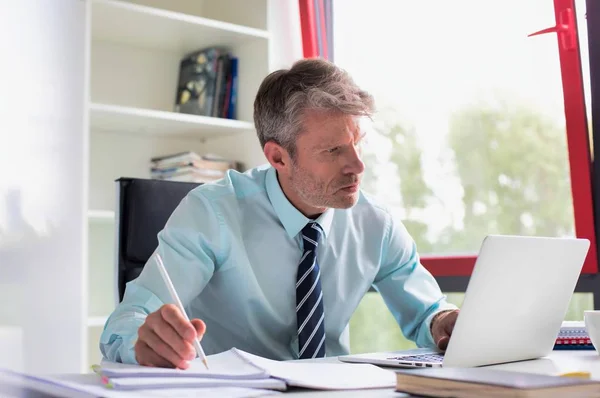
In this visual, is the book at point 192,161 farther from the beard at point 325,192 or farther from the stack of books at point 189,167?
the beard at point 325,192

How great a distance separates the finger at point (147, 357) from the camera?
1.10 meters

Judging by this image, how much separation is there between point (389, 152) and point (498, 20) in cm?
66

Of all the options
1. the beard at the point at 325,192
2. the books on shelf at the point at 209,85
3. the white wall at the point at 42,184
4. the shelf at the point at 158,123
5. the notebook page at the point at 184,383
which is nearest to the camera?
the notebook page at the point at 184,383

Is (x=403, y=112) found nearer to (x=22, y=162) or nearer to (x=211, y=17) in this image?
(x=211, y=17)

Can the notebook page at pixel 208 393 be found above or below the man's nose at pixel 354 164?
below

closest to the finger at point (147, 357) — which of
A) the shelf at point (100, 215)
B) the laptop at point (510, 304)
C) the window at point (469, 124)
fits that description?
the laptop at point (510, 304)

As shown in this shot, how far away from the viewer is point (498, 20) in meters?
2.55

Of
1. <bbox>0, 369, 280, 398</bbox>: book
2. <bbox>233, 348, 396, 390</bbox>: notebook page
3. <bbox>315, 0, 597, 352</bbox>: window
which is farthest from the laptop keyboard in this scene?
<bbox>315, 0, 597, 352</bbox>: window

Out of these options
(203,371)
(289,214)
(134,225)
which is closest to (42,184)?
(134,225)

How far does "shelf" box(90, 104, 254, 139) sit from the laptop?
184 cm

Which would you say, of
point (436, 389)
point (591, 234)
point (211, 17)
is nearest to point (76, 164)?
point (211, 17)

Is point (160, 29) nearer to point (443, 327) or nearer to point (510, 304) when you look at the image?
point (443, 327)

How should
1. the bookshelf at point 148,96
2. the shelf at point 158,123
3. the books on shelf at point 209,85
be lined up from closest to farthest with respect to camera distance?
the shelf at point 158,123, the bookshelf at point 148,96, the books on shelf at point 209,85

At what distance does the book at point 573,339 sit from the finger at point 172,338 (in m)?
0.76
